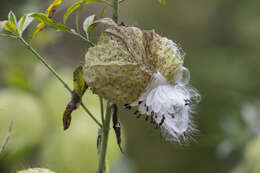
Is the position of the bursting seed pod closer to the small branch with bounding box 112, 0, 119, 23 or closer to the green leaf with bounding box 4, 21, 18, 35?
the small branch with bounding box 112, 0, 119, 23

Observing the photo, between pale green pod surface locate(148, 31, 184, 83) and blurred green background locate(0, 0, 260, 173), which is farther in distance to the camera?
blurred green background locate(0, 0, 260, 173)

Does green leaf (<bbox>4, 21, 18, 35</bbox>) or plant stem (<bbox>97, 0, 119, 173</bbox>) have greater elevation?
green leaf (<bbox>4, 21, 18, 35</bbox>)

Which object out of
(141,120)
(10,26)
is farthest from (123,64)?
(141,120)

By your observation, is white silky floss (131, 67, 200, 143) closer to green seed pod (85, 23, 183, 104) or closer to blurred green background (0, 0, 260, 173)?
green seed pod (85, 23, 183, 104)

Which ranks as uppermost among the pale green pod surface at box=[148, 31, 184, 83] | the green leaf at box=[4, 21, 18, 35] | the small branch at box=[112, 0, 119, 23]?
the small branch at box=[112, 0, 119, 23]

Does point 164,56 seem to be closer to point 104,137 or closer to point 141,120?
point 104,137

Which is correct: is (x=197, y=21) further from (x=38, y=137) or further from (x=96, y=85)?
(x=96, y=85)

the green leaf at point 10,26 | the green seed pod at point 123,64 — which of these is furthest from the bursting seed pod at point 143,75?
the green leaf at point 10,26

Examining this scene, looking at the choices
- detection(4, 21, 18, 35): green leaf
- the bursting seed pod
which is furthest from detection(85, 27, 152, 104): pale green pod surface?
detection(4, 21, 18, 35): green leaf
